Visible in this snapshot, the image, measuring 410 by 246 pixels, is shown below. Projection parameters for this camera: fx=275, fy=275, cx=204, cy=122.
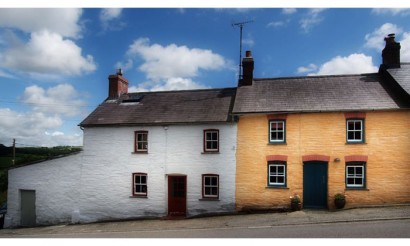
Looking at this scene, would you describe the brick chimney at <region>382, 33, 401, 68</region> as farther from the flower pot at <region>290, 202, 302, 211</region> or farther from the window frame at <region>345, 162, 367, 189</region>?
the flower pot at <region>290, 202, 302, 211</region>

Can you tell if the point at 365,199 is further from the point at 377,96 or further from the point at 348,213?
the point at 377,96

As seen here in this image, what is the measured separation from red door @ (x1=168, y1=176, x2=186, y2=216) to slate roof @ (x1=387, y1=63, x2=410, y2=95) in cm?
1328

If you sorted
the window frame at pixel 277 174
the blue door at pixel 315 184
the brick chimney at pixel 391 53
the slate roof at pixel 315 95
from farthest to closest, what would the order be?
1. the brick chimney at pixel 391 53
2. the window frame at pixel 277 174
3. the slate roof at pixel 315 95
4. the blue door at pixel 315 184

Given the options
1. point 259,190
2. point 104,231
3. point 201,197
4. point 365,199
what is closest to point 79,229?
point 104,231

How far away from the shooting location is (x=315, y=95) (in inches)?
640

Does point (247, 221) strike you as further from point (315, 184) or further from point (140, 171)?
point (140, 171)

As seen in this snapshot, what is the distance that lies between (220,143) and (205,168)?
5.53ft

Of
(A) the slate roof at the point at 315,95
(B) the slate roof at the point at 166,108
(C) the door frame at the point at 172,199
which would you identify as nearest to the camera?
(A) the slate roof at the point at 315,95

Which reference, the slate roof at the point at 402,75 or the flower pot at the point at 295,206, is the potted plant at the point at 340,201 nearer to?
the flower pot at the point at 295,206

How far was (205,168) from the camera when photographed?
15.9 m

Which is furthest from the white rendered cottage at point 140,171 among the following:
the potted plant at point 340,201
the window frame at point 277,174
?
the potted plant at point 340,201

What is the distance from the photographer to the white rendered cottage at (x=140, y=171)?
1592cm

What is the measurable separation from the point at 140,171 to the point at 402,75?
1642 centimetres

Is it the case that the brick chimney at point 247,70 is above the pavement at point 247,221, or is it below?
above
